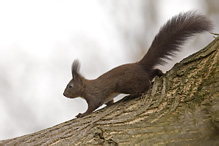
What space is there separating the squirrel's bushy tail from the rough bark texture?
41 centimetres

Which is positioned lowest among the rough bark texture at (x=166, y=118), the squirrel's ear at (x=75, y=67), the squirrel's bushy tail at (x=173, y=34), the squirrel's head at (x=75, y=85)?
the rough bark texture at (x=166, y=118)

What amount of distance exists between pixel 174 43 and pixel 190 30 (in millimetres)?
234

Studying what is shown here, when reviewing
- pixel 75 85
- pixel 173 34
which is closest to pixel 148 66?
pixel 173 34

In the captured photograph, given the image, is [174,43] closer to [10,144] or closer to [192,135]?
[192,135]

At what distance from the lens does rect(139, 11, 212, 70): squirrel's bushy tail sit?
8.50ft

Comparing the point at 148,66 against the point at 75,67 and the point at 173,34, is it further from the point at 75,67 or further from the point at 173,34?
the point at 75,67

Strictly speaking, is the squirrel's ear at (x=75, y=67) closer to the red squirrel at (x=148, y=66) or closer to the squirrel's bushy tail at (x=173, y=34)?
the red squirrel at (x=148, y=66)

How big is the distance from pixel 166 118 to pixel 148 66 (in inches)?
36.2

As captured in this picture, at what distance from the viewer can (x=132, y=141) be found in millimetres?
2104

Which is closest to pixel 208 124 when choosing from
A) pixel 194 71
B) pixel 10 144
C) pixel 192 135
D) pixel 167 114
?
pixel 192 135

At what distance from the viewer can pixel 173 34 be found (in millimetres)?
2768

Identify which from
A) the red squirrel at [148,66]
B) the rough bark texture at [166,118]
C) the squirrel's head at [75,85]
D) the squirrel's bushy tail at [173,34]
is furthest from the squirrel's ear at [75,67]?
the rough bark texture at [166,118]

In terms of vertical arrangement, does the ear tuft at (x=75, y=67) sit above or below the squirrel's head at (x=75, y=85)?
above

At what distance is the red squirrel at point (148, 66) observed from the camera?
105 inches
